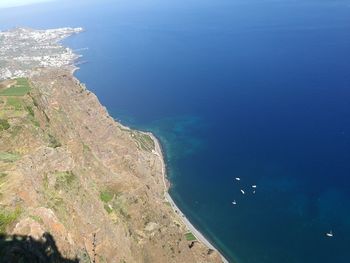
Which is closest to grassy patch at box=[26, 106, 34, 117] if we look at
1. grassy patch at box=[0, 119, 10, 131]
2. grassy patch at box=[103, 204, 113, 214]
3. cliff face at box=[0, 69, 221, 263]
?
cliff face at box=[0, 69, 221, 263]

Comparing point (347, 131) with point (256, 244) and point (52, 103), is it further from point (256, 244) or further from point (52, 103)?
point (52, 103)

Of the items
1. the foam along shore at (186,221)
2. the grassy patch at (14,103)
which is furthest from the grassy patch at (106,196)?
the foam along shore at (186,221)

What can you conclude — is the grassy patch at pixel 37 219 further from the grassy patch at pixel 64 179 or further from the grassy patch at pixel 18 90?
the grassy patch at pixel 18 90

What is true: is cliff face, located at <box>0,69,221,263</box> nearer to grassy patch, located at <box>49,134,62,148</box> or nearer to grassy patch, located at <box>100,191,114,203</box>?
grassy patch, located at <box>49,134,62,148</box>

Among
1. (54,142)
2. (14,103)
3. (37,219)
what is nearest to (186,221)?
(54,142)

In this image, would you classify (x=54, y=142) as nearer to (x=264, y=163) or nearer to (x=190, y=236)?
(x=190, y=236)

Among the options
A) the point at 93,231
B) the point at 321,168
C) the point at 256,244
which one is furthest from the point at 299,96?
the point at 93,231

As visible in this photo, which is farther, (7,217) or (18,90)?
(18,90)
